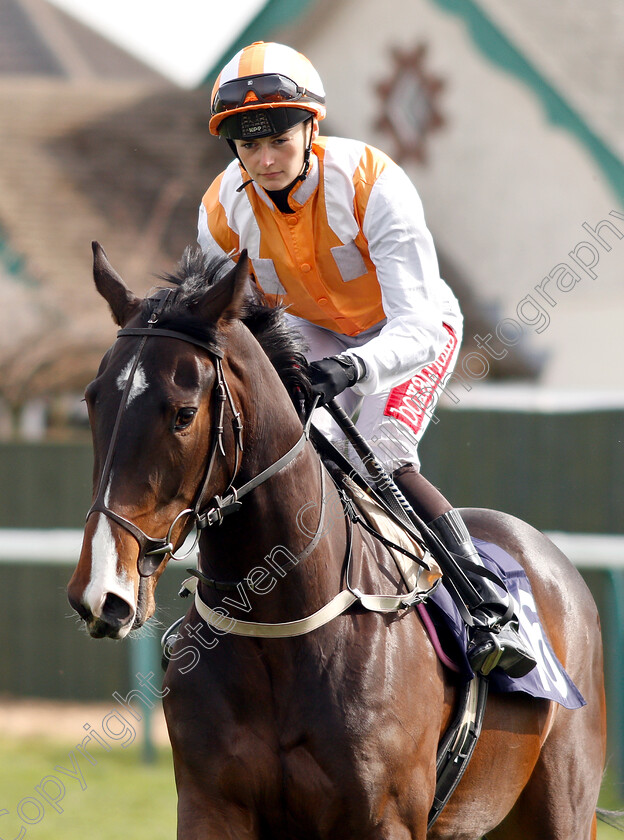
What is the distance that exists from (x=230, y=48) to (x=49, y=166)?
292cm

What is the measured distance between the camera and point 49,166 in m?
15.5

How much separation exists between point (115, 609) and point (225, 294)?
70cm

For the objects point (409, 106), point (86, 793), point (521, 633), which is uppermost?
point (521, 633)

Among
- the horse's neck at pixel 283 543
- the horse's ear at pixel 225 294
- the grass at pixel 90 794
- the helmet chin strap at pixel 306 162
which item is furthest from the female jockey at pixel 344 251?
the grass at pixel 90 794

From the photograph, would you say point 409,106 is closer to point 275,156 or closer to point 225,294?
point 275,156

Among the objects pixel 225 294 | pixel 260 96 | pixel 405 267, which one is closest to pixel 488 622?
pixel 405 267

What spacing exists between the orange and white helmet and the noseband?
0.60 metres

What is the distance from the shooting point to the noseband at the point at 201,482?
219 centimetres

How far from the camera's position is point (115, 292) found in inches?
101

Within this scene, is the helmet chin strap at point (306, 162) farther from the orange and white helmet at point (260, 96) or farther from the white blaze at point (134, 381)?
the white blaze at point (134, 381)

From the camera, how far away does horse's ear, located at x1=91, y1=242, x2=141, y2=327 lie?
2.54 meters

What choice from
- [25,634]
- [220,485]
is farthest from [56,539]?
[220,485]

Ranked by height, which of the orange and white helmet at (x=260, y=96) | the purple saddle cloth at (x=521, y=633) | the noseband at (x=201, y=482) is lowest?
the purple saddle cloth at (x=521, y=633)

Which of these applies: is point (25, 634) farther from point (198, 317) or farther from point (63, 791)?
point (198, 317)
